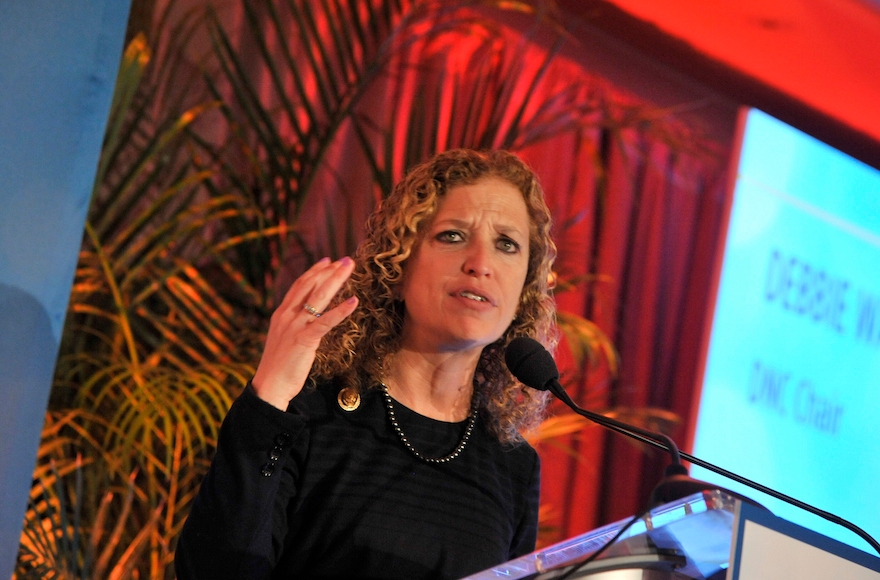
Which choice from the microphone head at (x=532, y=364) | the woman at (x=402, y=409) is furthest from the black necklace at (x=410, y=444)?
the microphone head at (x=532, y=364)

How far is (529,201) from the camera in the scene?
1.85 metres

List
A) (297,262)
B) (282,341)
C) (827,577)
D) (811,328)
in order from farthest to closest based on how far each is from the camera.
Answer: (811,328)
(297,262)
(282,341)
(827,577)

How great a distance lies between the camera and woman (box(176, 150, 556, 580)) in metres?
1.33

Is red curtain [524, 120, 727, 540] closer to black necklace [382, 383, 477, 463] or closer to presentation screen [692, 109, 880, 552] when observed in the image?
presentation screen [692, 109, 880, 552]

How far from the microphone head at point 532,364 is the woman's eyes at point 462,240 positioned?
0.31 meters

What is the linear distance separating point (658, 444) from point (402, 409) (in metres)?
0.53

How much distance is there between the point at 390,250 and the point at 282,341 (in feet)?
1.57

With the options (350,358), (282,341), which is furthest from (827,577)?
(350,358)

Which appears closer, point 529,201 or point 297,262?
point 529,201

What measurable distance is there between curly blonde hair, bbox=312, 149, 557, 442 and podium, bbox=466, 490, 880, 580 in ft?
2.15

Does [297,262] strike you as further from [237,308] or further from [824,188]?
[824,188]

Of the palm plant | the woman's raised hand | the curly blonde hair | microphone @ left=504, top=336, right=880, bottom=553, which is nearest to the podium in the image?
microphone @ left=504, top=336, right=880, bottom=553

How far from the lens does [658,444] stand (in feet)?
4.14

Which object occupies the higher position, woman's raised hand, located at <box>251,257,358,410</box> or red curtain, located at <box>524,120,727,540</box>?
red curtain, located at <box>524,120,727,540</box>
